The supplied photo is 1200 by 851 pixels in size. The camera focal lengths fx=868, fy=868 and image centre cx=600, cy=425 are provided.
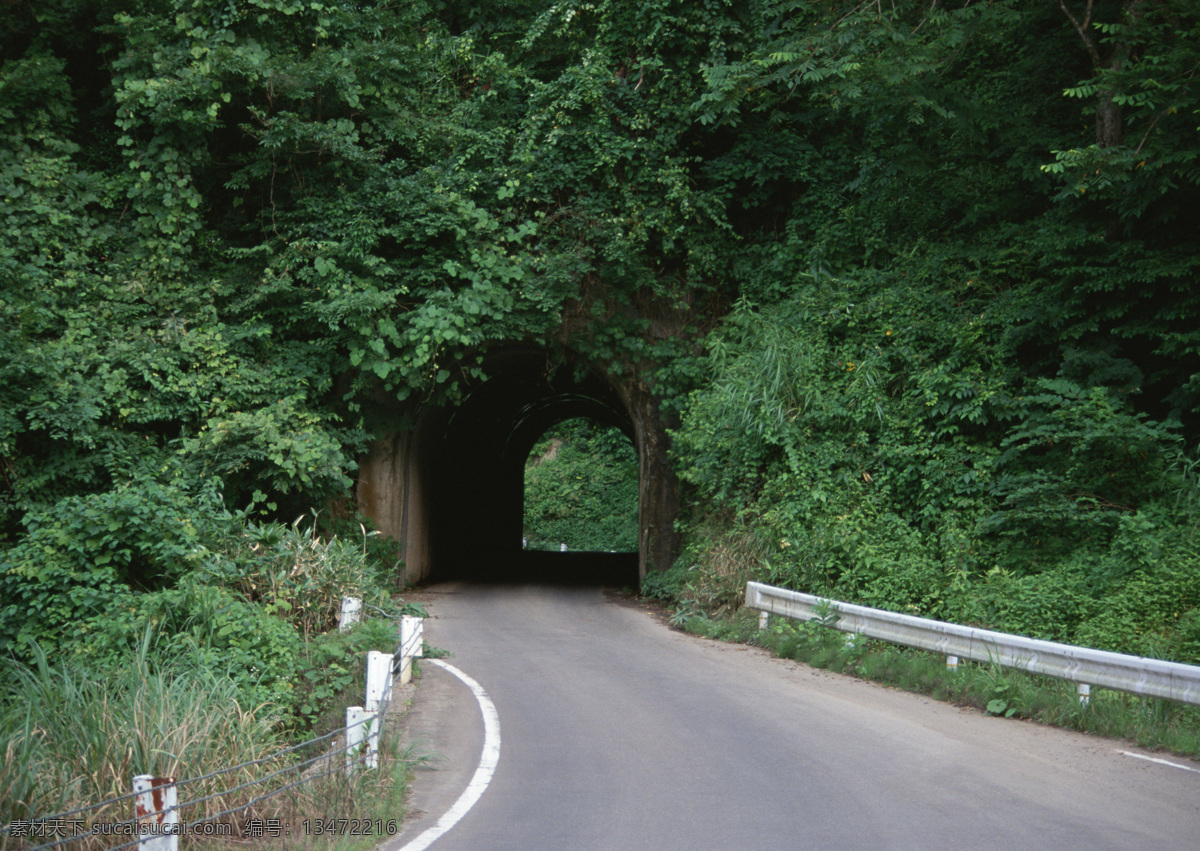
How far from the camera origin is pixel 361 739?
546 cm

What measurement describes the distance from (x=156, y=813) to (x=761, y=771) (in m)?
3.79

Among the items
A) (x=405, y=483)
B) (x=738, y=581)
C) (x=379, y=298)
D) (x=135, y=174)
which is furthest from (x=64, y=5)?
(x=738, y=581)

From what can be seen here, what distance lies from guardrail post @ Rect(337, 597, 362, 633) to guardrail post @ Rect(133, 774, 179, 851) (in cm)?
520

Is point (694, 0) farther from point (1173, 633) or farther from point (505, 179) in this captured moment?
point (1173, 633)

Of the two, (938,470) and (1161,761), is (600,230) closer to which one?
(938,470)

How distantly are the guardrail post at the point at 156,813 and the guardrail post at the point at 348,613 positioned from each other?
5197mm

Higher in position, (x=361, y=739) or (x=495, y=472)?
(x=495, y=472)

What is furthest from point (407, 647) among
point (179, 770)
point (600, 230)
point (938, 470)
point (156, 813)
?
point (600, 230)

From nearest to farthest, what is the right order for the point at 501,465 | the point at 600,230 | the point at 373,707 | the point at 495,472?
the point at 373,707 < the point at 600,230 < the point at 495,472 < the point at 501,465

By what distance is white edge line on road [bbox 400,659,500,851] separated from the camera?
4840 mm

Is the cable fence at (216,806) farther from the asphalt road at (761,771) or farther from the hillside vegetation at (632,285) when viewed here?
the hillside vegetation at (632,285)

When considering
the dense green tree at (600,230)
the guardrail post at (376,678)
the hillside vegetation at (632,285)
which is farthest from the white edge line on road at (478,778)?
the dense green tree at (600,230)

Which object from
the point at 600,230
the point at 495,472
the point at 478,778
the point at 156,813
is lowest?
the point at 478,778

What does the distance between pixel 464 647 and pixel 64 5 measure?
1255 cm
